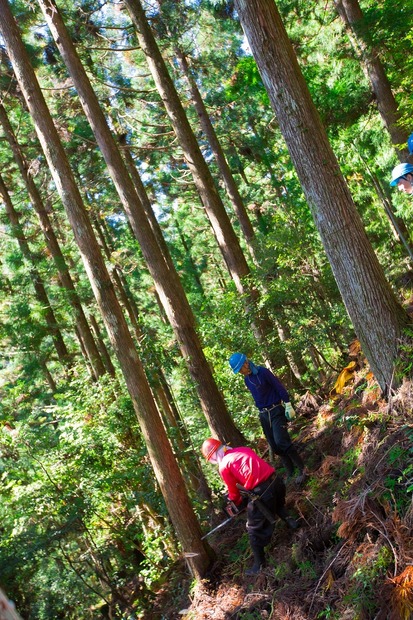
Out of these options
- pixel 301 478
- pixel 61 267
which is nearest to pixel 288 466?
pixel 301 478

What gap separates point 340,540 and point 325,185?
394 cm

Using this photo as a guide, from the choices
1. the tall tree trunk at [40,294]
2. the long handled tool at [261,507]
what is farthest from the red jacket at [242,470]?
the tall tree trunk at [40,294]

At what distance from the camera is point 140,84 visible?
61.8 ft

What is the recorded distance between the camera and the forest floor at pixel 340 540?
424cm

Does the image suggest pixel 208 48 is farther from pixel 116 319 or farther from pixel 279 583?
pixel 279 583

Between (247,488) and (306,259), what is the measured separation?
16.6 feet

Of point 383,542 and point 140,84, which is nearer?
point 383,542

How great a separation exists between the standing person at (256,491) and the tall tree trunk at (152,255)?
3.09m

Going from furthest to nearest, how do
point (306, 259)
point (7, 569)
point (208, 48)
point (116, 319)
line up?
point (208, 48) < point (306, 259) < point (7, 569) < point (116, 319)

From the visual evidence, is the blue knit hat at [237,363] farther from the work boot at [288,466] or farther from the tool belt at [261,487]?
the work boot at [288,466]

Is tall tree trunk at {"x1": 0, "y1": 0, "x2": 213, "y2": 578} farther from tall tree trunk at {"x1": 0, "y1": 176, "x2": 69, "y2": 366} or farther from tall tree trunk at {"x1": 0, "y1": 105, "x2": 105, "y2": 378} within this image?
tall tree trunk at {"x1": 0, "y1": 176, "x2": 69, "y2": 366}

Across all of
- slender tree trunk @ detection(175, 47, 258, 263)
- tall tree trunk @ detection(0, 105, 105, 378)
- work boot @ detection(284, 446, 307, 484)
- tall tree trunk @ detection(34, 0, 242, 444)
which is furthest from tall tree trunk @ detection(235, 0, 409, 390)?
tall tree trunk @ detection(0, 105, 105, 378)

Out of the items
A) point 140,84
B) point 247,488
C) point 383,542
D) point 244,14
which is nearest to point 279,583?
point 247,488

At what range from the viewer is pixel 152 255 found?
966cm
